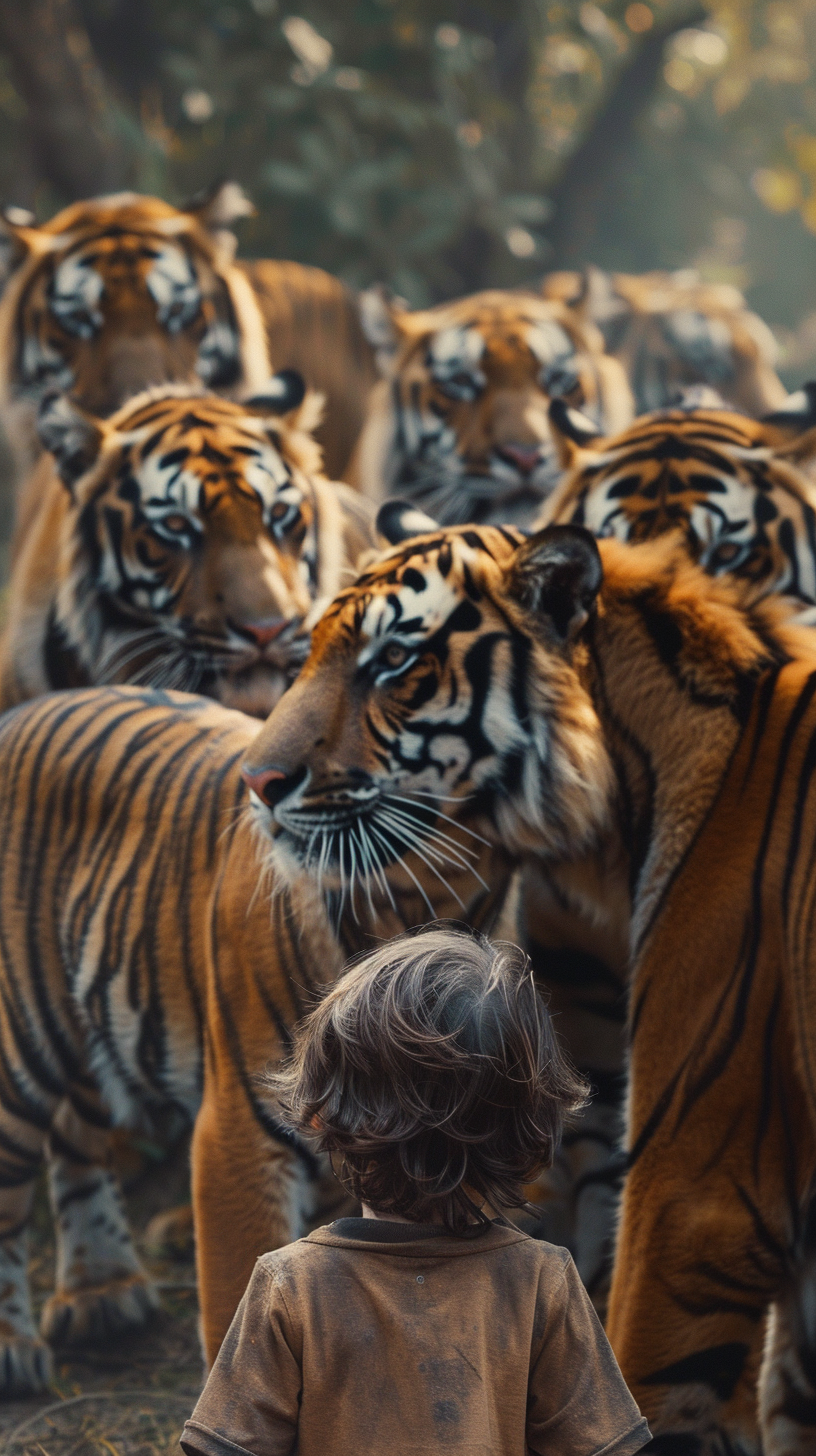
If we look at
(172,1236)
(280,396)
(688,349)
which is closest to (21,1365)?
(172,1236)

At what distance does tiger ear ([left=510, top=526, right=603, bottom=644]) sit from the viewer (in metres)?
2.28

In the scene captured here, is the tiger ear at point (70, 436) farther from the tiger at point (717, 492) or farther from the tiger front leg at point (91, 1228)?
the tiger front leg at point (91, 1228)

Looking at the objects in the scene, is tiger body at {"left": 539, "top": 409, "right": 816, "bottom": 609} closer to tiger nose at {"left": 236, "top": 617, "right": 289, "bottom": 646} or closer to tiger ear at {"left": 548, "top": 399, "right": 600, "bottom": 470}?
tiger ear at {"left": 548, "top": 399, "right": 600, "bottom": 470}

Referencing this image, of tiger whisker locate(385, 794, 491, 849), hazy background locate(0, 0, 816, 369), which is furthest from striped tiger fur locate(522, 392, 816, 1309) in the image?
hazy background locate(0, 0, 816, 369)

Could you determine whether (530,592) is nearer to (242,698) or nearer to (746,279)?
(242,698)

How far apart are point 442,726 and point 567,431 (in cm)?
154

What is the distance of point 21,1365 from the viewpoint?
3074 mm

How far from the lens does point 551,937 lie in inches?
107

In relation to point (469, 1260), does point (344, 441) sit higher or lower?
higher

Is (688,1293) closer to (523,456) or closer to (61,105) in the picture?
(523,456)

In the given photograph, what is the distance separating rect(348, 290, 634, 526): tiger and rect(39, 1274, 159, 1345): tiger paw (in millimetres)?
2287

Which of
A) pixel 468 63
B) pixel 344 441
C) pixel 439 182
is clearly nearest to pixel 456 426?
pixel 344 441

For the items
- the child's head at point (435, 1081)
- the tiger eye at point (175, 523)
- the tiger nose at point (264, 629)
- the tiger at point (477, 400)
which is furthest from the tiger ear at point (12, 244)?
the child's head at point (435, 1081)

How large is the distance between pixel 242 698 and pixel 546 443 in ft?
4.50
